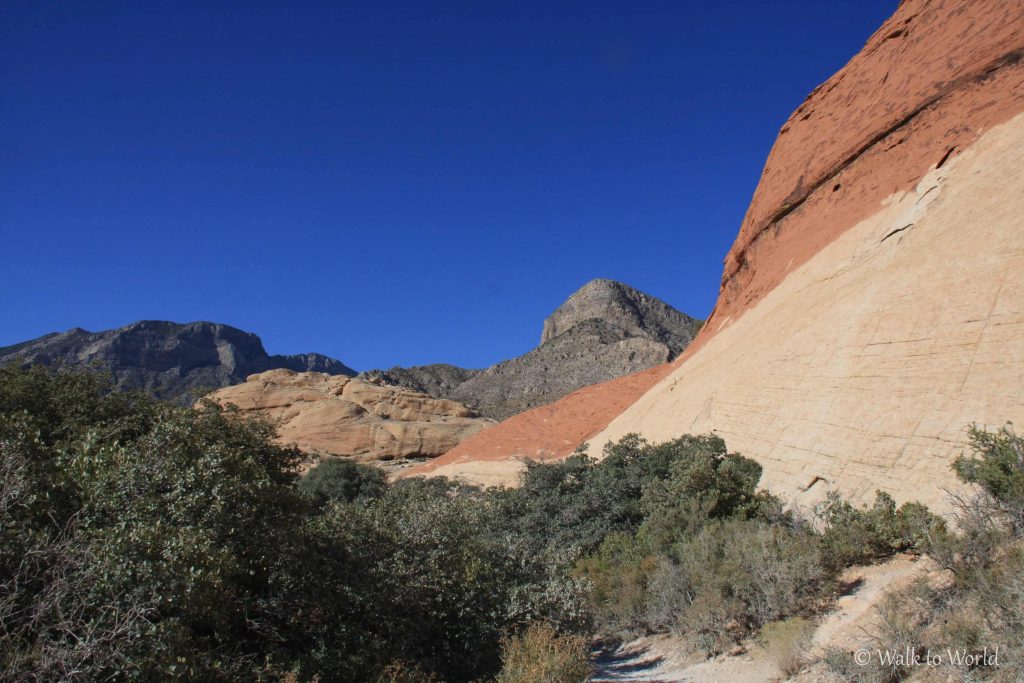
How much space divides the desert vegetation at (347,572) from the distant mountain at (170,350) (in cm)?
9950

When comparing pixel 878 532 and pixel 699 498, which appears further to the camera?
pixel 699 498

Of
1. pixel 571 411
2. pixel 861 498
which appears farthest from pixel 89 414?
pixel 571 411

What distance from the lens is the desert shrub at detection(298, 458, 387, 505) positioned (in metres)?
25.4

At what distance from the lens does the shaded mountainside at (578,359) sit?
60.0m

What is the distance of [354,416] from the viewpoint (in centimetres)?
3762

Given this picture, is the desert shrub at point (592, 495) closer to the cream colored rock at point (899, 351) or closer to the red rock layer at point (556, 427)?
the cream colored rock at point (899, 351)

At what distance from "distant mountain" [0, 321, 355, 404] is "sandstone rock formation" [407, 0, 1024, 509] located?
95.3 meters

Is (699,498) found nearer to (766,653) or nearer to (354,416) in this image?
(766,653)

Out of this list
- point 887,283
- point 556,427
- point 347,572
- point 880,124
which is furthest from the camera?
point 556,427

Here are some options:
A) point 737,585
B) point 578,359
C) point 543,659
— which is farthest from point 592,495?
point 578,359

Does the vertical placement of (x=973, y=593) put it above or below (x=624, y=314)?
below

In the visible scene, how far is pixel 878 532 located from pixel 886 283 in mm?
6362

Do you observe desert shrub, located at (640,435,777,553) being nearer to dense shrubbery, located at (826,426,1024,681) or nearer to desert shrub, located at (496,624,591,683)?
dense shrubbery, located at (826,426,1024,681)

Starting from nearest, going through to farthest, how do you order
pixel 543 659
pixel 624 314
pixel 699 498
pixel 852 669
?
pixel 852 669 → pixel 543 659 → pixel 699 498 → pixel 624 314
